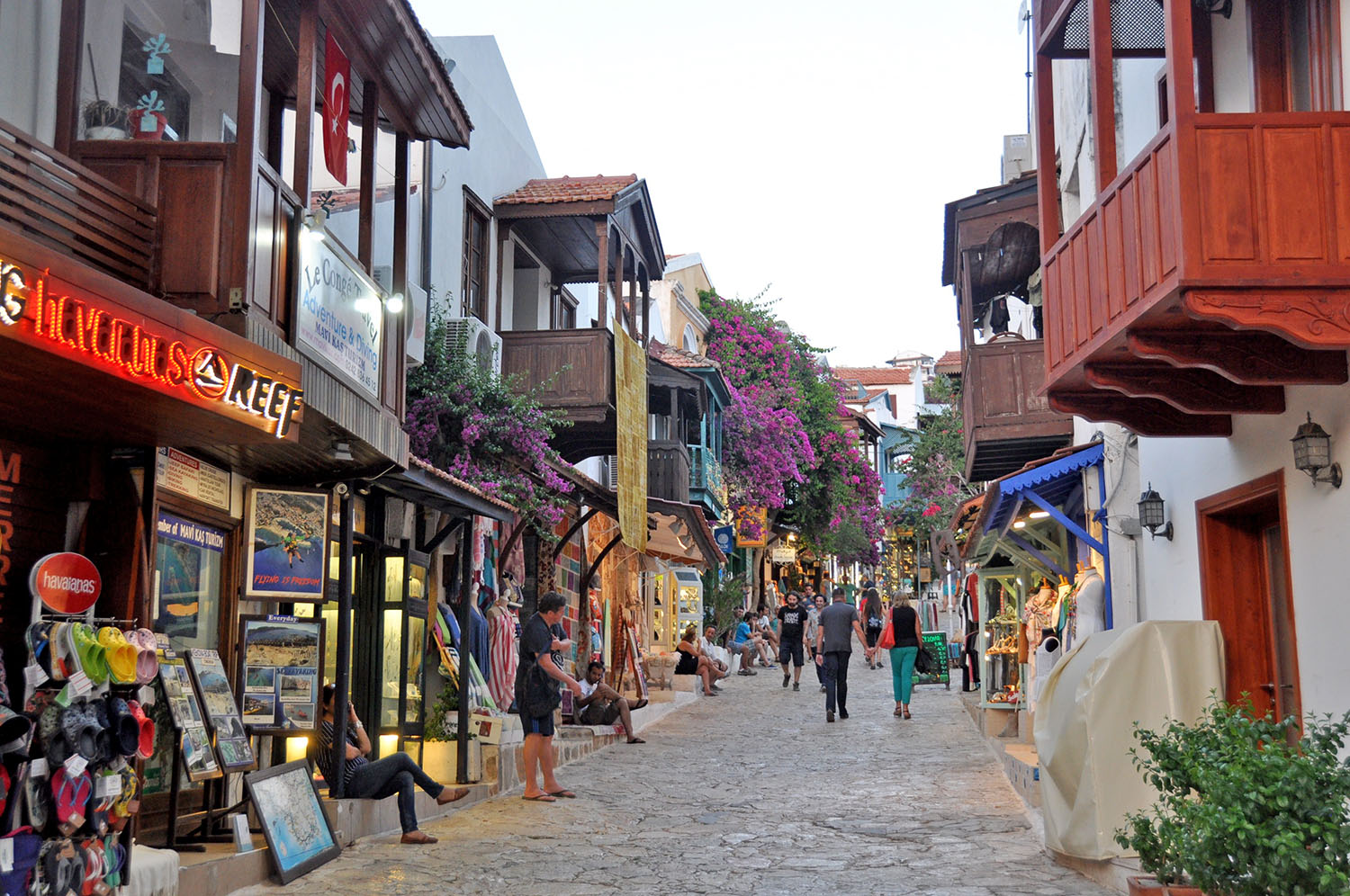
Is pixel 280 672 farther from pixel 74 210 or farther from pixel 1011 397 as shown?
pixel 1011 397

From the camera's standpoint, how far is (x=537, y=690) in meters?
11.6

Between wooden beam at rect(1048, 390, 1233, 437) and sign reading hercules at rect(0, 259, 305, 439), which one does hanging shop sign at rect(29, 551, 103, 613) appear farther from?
wooden beam at rect(1048, 390, 1233, 437)

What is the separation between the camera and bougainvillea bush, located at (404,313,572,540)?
15484 millimetres

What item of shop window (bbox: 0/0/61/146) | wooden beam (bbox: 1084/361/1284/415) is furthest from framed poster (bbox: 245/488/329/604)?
wooden beam (bbox: 1084/361/1284/415)

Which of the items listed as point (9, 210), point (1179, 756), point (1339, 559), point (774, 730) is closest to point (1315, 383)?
point (1339, 559)

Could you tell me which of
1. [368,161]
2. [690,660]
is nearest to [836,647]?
[690,660]

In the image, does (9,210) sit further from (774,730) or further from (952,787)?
(774,730)

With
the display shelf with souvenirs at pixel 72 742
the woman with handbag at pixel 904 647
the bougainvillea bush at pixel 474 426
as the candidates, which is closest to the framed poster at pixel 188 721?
the display shelf with souvenirs at pixel 72 742

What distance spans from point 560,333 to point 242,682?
10279 millimetres

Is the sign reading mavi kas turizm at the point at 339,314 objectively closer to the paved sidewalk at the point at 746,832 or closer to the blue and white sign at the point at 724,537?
the paved sidewalk at the point at 746,832

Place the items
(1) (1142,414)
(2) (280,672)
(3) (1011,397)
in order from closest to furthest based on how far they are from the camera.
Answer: (1) (1142,414), (2) (280,672), (3) (1011,397)

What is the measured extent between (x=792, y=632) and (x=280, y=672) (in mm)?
17442

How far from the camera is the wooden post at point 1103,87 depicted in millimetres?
7883

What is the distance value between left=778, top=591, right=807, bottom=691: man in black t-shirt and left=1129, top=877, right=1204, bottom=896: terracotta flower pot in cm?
1792
